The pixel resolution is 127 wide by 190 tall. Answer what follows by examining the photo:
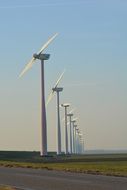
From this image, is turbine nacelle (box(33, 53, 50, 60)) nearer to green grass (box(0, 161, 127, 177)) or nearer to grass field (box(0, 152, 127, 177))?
grass field (box(0, 152, 127, 177))

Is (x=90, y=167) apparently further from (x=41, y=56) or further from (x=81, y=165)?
(x=41, y=56)

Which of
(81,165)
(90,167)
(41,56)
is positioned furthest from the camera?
(41,56)

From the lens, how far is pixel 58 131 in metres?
127

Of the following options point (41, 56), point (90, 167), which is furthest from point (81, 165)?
point (41, 56)

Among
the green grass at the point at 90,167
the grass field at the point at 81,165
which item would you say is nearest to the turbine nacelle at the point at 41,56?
the grass field at the point at 81,165

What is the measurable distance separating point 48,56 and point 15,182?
77.6 metres

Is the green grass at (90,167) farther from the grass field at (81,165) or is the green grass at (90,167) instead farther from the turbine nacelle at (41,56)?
the turbine nacelle at (41,56)

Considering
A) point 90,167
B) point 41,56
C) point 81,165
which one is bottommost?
point 81,165

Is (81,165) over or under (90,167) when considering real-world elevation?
under

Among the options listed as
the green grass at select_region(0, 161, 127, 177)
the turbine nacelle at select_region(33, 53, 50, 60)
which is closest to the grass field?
the green grass at select_region(0, 161, 127, 177)

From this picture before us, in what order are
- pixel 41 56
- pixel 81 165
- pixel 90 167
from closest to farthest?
pixel 90 167 < pixel 81 165 < pixel 41 56

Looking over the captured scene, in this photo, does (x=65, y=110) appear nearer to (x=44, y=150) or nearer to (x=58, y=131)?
(x=58, y=131)

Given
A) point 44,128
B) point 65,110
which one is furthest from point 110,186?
point 65,110

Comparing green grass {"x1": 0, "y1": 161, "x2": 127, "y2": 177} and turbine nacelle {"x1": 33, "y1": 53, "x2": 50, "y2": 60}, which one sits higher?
turbine nacelle {"x1": 33, "y1": 53, "x2": 50, "y2": 60}
